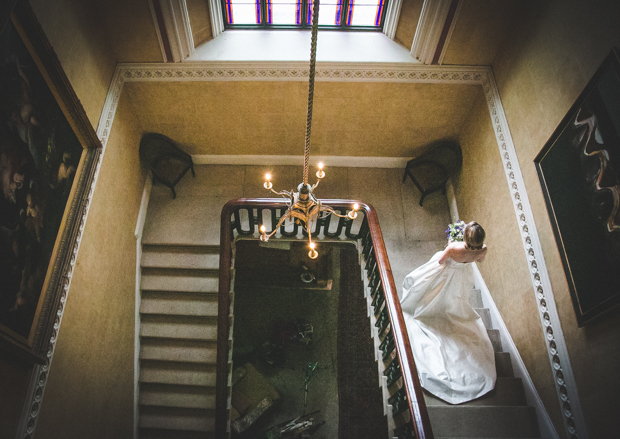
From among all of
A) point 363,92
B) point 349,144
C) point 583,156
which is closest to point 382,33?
point 363,92

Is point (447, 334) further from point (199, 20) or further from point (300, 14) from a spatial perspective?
point (199, 20)

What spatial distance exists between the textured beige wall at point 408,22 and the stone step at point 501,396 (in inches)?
173

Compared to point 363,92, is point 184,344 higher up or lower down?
lower down

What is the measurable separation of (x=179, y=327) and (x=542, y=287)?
15.3 feet

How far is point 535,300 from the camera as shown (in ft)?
13.1

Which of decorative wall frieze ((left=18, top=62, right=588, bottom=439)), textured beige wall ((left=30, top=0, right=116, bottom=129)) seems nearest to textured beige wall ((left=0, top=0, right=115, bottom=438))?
textured beige wall ((left=30, top=0, right=116, bottom=129))

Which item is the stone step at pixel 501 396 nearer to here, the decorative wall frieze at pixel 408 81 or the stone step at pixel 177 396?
the decorative wall frieze at pixel 408 81

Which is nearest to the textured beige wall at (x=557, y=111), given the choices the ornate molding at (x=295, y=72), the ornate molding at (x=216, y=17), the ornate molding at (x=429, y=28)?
the ornate molding at (x=295, y=72)

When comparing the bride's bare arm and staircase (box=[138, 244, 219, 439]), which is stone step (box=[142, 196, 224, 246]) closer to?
staircase (box=[138, 244, 219, 439])

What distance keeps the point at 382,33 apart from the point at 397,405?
16.2 feet

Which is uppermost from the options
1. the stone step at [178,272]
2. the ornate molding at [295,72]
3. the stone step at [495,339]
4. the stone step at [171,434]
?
the ornate molding at [295,72]

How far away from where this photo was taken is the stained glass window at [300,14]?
5.51 meters

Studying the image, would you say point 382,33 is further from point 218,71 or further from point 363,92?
point 218,71

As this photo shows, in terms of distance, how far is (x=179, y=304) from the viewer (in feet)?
18.7
